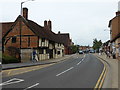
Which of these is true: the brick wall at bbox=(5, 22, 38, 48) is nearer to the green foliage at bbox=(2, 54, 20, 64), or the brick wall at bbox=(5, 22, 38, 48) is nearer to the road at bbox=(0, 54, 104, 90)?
the green foliage at bbox=(2, 54, 20, 64)

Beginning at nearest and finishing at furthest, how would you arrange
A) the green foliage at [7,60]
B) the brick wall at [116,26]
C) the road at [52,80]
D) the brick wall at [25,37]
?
the road at [52,80], the green foliage at [7,60], the brick wall at [25,37], the brick wall at [116,26]

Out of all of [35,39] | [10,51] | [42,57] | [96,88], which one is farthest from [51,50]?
[96,88]

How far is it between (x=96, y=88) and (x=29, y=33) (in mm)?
29350

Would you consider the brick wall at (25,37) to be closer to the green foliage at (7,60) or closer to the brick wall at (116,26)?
the green foliage at (7,60)

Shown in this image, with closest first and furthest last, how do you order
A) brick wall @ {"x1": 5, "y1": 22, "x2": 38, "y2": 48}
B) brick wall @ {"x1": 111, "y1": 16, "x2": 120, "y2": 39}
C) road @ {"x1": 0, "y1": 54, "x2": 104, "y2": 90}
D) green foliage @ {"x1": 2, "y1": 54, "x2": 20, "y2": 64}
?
road @ {"x1": 0, "y1": 54, "x2": 104, "y2": 90}
green foliage @ {"x1": 2, "y1": 54, "x2": 20, "y2": 64}
brick wall @ {"x1": 5, "y1": 22, "x2": 38, "y2": 48}
brick wall @ {"x1": 111, "y1": 16, "x2": 120, "y2": 39}

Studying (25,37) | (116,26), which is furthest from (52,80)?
(116,26)

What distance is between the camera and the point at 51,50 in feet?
168

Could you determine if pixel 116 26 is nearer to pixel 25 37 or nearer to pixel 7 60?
pixel 25 37

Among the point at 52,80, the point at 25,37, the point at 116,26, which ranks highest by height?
the point at 116,26

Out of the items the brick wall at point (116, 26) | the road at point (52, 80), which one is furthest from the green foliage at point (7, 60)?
the brick wall at point (116, 26)

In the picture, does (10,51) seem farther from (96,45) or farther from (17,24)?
(96,45)

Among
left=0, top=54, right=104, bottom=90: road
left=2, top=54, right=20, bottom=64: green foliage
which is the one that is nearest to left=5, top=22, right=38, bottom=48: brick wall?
left=2, top=54, right=20, bottom=64: green foliage

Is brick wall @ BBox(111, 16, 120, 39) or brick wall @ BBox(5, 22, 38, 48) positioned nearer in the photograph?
brick wall @ BBox(5, 22, 38, 48)

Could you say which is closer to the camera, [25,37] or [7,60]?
[7,60]
